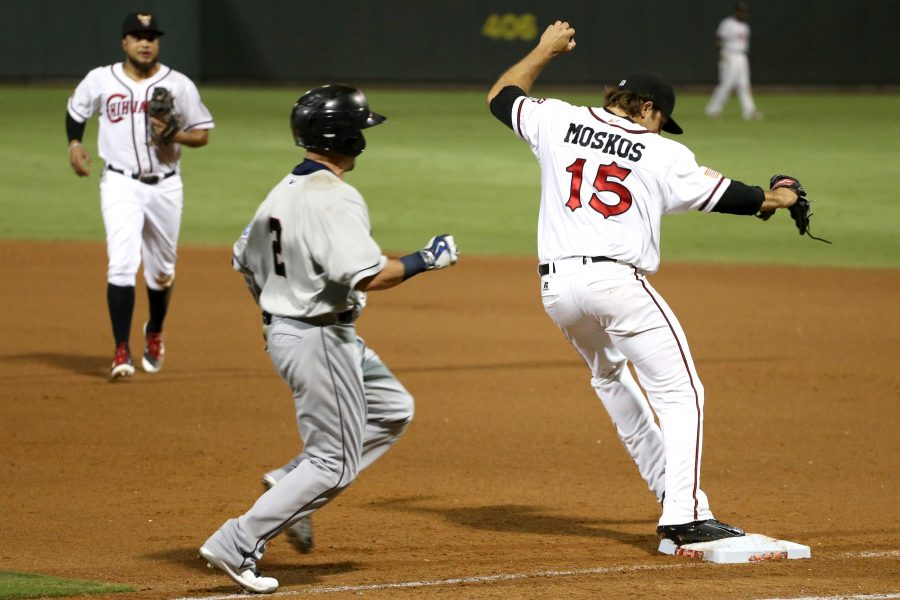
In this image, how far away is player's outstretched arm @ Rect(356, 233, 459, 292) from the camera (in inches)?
183

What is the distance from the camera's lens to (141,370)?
31.0 ft

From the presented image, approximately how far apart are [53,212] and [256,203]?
2579 mm

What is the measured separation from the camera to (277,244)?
478 cm

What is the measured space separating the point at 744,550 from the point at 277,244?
84.6 inches

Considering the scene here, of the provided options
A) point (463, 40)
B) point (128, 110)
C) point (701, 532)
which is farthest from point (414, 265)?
point (463, 40)

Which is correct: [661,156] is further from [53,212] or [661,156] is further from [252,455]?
[53,212]

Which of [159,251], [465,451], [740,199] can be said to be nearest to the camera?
[740,199]

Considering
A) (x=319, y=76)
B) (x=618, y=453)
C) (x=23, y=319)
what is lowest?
(x=319, y=76)

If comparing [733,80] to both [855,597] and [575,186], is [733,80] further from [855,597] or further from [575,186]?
[855,597]

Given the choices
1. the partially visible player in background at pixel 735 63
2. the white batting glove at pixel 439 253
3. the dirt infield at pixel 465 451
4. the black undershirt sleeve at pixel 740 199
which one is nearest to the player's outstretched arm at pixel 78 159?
the dirt infield at pixel 465 451

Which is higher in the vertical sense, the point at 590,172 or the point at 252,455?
the point at 590,172

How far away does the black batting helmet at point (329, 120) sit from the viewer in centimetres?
480

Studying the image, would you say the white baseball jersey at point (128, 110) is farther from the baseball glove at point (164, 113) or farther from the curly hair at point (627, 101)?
the curly hair at point (627, 101)

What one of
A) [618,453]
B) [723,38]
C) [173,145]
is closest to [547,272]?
[618,453]
